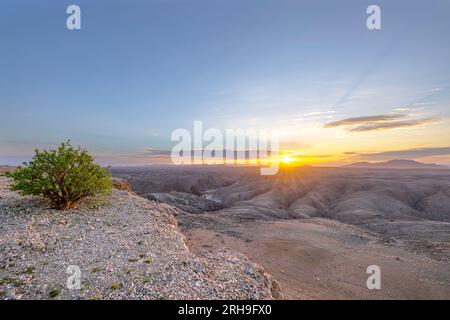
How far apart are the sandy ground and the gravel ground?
300 centimetres

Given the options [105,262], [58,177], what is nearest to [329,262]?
[105,262]

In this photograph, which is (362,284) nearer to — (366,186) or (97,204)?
(97,204)

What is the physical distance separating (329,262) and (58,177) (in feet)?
56.7

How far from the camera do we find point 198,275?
7.50m

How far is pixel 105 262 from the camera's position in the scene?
7.90 metres

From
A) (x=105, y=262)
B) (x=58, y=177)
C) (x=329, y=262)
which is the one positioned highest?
(x=58, y=177)

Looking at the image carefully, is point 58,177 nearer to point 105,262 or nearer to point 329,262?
point 105,262

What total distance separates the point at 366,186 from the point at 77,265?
6695cm

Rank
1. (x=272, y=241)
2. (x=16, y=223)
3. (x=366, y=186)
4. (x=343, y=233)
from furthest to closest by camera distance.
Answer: (x=366, y=186), (x=343, y=233), (x=272, y=241), (x=16, y=223)

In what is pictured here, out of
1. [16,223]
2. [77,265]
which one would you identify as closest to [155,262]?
[77,265]

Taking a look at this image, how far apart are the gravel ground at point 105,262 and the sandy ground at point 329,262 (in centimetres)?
300

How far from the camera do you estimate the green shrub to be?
38.0 ft
